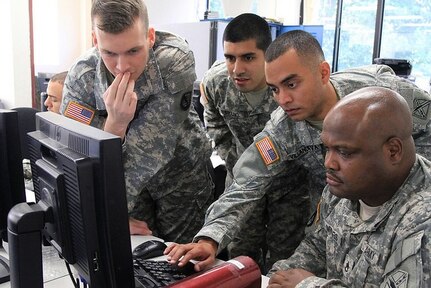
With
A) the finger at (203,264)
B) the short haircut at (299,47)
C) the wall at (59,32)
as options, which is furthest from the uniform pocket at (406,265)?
the wall at (59,32)

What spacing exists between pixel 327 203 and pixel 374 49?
534cm

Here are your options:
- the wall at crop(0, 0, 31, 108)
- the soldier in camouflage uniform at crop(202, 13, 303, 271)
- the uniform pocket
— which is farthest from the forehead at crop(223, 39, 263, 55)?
the wall at crop(0, 0, 31, 108)

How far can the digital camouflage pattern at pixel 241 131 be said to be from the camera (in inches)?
82.6

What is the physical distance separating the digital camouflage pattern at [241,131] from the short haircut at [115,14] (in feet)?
2.80

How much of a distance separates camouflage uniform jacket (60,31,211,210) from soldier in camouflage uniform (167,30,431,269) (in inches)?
10.8

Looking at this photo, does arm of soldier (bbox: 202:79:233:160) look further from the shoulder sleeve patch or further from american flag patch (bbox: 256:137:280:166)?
american flag patch (bbox: 256:137:280:166)

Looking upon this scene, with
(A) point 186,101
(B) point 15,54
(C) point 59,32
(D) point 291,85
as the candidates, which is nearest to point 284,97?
(D) point 291,85

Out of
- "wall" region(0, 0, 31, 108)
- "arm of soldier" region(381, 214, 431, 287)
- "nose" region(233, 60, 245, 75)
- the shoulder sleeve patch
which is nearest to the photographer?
"arm of soldier" region(381, 214, 431, 287)

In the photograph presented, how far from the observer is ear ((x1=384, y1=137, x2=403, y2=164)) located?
3.33 ft

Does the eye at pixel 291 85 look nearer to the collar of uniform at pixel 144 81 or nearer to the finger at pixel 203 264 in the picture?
the collar of uniform at pixel 144 81

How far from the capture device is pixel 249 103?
2139 millimetres

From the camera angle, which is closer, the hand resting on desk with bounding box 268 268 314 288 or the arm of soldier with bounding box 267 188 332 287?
the hand resting on desk with bounding box 268 268 314 288

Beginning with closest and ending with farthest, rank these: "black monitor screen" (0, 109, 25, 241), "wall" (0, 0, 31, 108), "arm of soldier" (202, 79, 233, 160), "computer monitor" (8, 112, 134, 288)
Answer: "computer monitor" (8, 112, 134, 288), "black monitor screen" (0, 109, 25, 241), "arm of soldier" (202, 79, 233, 160), "wall" (0, 0, 31, 108)

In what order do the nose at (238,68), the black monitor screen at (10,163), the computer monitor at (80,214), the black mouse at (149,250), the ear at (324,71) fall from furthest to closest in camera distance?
the nose at (238,68) < the ear at (324,71) < the black mouse at (149,250) < the black monitor screen at (10,163) < the computer monitor at (80,214)
